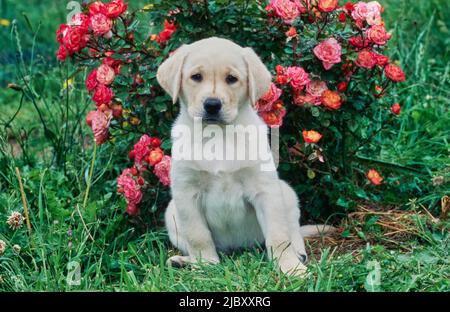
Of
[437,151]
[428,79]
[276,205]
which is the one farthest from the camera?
[428,79]

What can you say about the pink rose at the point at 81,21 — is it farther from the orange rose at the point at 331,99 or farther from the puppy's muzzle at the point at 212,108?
the orange rose at the point at 331,99

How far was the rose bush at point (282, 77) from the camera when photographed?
3771 mm

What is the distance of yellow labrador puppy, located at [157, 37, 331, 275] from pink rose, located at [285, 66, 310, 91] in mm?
261

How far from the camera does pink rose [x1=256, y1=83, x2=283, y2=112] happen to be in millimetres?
3740

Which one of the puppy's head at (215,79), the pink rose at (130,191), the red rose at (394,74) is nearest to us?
the puppy's head at (215,79)

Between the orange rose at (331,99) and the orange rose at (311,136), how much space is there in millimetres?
172

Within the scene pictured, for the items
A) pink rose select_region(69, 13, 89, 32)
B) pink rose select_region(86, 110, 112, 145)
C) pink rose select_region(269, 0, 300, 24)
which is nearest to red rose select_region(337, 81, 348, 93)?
pink rose select_region(269, 0, 300, 24)

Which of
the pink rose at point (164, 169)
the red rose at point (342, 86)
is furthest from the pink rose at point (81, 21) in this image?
the red rose at point (342, 86)

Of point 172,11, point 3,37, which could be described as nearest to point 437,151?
point 172,11

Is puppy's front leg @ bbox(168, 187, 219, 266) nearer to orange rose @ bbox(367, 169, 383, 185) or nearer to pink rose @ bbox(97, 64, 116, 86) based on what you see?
pink rose @ bbox(97, 64, 116, 86)

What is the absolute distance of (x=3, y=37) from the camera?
714cm

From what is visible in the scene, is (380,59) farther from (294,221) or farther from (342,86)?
(294,221)

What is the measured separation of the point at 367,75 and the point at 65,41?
64.6 inches

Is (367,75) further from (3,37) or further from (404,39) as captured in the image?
(3,37)
